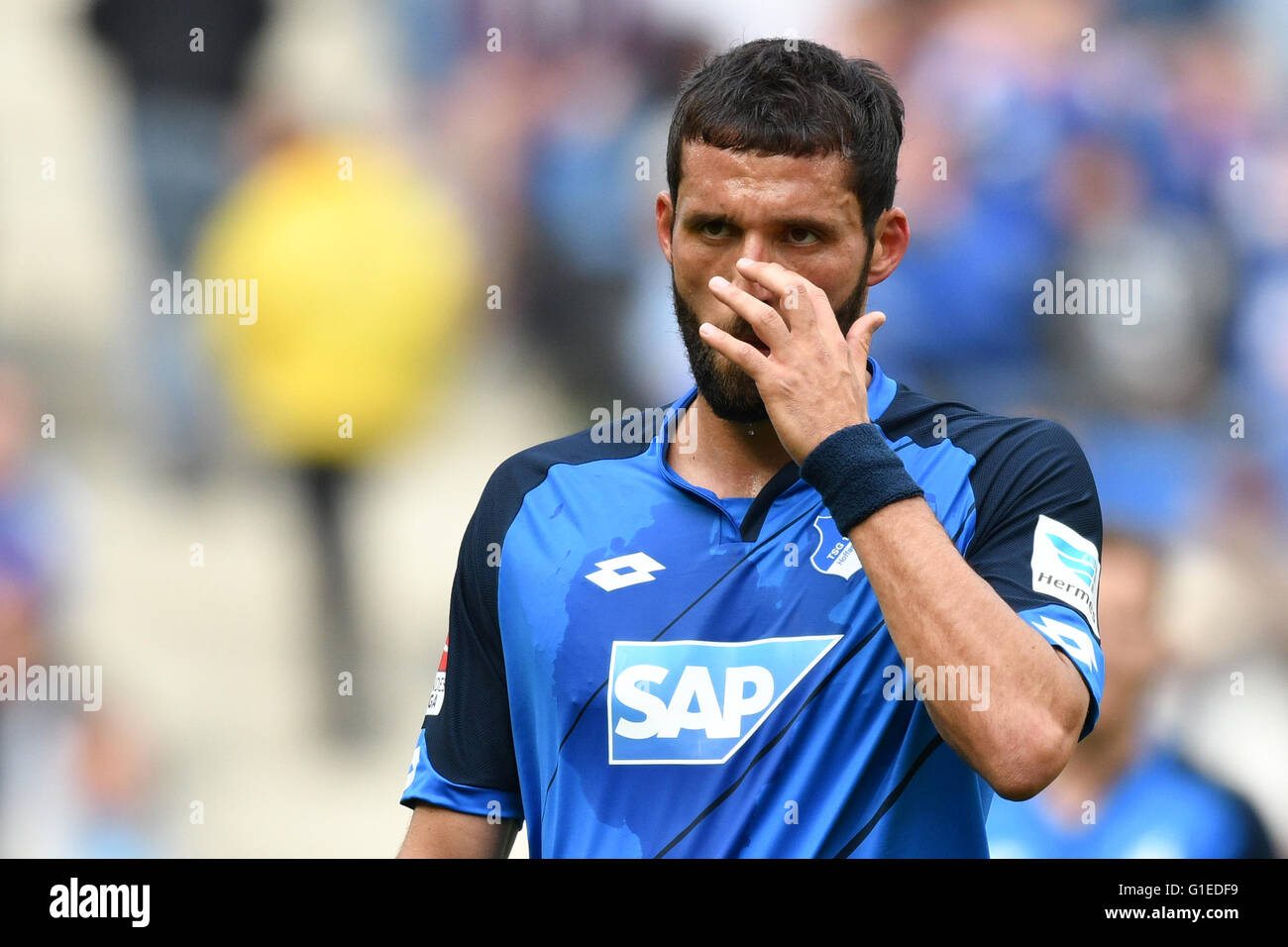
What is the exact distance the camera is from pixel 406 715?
5.87 meters

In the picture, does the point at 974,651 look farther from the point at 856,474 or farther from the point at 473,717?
the point at 473,717

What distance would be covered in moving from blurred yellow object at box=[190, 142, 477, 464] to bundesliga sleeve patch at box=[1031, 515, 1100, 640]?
13.8 feet

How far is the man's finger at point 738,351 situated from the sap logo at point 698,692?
437 mm

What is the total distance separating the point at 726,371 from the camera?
2494 millimetres

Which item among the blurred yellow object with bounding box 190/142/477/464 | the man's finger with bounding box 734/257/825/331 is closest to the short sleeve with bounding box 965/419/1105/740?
the man's finger with bounding box 734/257/825/331

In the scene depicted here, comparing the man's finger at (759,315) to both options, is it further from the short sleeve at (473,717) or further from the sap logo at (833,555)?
the short sleeve at (473,717)

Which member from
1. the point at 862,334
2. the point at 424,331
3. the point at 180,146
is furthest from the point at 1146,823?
the point at 180,146

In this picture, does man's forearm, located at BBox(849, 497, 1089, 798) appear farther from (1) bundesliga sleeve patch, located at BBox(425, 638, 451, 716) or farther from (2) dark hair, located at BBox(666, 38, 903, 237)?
(1) bundesliga sleeve patch, located at BBox(425, 638, 451, 716)

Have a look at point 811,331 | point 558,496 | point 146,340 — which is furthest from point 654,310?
point 811,331

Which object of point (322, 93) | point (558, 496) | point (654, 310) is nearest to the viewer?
point (558, 496)

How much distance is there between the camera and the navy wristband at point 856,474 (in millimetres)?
2096

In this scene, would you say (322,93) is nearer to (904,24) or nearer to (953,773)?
(904,24)

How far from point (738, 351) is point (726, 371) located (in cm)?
28

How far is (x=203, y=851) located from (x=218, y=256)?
2.45 metres
